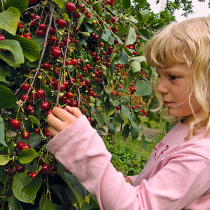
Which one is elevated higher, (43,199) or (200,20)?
(200,20)

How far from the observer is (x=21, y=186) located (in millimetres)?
569

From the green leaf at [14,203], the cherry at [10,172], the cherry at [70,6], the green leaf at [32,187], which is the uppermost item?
the cherry at [70,6]

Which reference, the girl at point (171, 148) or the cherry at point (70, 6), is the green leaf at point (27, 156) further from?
the cherry at point (70, 6)

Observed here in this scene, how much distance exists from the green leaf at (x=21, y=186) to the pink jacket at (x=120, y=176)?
108 mm

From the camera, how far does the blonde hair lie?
71 centimetres

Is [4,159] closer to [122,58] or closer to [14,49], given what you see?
[14,49]

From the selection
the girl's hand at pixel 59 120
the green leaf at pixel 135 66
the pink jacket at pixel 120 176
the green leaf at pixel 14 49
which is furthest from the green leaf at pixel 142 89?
the green leaf at pixel 14 49

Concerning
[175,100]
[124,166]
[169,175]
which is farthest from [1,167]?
[124,166]

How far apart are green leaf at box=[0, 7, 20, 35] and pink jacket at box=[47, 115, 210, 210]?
278mm

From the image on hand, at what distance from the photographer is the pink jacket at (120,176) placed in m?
0.56

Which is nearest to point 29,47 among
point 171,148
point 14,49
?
point 14,49

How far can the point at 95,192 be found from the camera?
571mm

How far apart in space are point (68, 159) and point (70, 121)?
0.10 m

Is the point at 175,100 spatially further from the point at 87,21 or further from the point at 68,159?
the point at 87,21
